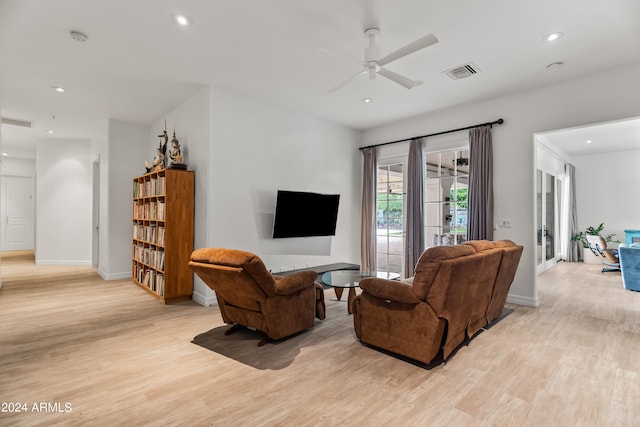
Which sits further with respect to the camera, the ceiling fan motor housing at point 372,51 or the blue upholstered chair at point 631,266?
the blue upholstered chair at point 631,266

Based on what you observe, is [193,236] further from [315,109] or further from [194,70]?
[315,109]

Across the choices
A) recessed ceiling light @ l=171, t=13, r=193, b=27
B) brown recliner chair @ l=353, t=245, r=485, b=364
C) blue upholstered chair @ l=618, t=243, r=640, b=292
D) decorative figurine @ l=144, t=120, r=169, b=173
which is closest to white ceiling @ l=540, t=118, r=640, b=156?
blue upholstered chair @ l=618, t=243, r=640, b=292

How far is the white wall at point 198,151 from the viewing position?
4.38 metres

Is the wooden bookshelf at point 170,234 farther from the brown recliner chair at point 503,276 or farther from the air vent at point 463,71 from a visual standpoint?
the brown recliner chair at point 503,276

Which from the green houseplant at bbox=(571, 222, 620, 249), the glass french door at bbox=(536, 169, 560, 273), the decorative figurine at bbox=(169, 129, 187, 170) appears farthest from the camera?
the green houseplant at bbox=(571, 222, 620, 249)

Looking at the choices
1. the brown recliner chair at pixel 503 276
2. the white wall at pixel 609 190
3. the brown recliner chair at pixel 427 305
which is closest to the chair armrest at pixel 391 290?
the brown recliner chair at pixel 427 305

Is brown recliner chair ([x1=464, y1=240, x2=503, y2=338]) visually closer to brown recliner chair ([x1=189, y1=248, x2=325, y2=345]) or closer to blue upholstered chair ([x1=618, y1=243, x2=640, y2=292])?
brown recliner chair ([x1=189, y1=248, x2=325, y2=345])

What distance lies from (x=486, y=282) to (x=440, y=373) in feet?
3.55

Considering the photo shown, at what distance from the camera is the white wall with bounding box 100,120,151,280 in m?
5.94

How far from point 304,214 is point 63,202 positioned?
6310 millimetres

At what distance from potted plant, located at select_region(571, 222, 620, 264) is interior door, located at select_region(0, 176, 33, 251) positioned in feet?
52.5

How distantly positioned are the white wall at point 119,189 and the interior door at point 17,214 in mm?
6066

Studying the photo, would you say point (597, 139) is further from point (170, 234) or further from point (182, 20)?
point (170, 234)

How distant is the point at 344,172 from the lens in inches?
249
